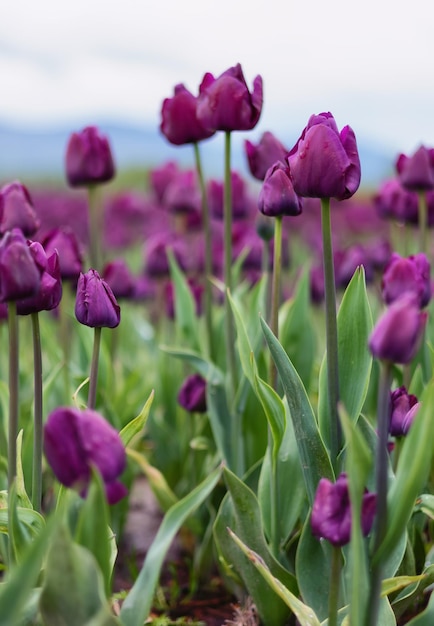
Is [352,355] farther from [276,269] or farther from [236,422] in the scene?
[236,422]

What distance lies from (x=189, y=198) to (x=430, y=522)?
1313mm

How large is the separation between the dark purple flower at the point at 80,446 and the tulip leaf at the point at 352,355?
1.56 ft

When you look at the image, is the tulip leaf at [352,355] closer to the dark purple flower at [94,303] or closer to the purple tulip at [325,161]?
the purple tulip at [325,161]

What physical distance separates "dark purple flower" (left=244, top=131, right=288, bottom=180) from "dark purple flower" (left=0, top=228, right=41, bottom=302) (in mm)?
671

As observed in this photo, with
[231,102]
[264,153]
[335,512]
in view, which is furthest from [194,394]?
[335,512]

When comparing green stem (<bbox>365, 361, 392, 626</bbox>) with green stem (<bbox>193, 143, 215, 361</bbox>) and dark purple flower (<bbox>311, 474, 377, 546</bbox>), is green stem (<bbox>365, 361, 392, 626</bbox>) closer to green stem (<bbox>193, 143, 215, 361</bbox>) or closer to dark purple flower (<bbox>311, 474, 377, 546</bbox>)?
dark purple flower (<bbox>311, 474, 377, 546</bbox>)

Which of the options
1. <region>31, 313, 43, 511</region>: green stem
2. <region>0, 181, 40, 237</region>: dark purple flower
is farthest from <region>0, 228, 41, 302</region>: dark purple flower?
<region>0, 181, 40, 237</region>: dark purple flower

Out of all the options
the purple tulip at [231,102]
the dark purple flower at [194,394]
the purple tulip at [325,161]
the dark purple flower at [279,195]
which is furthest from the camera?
the dark purple flower at [194,394]

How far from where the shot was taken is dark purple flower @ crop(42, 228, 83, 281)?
4.98 ft

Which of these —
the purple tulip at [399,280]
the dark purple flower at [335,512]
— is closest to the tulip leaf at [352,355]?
the purple tulip at [399,280]

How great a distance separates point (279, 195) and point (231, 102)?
22 cm

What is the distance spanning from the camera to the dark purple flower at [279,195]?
4.21ft

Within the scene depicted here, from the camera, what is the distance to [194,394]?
174cm

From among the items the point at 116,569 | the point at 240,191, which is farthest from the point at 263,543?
the point at 240,191
